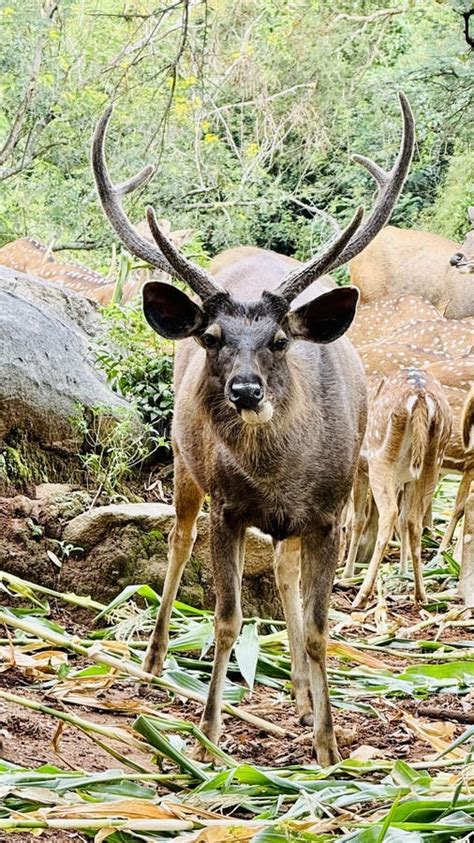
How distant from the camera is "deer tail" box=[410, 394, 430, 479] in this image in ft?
28.2

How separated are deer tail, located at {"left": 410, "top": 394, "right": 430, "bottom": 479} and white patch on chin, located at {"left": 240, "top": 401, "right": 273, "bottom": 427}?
4.34 meters

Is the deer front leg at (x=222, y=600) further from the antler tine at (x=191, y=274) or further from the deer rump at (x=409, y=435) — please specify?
the deer rump at (x=409, y=435)

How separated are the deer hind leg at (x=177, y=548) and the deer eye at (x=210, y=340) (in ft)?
4.36

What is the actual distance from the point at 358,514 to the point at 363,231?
4.64 metres

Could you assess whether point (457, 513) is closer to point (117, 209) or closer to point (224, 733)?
point (224, 733)

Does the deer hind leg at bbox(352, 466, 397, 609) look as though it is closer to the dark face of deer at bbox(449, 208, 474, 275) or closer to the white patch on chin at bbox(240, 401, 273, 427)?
the white patch on chin at bbox(240, 401, 273, 427)

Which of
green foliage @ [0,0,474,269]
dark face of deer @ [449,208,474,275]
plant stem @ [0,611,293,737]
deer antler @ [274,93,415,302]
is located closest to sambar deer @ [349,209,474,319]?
green foliage @ [0,0,474,269]

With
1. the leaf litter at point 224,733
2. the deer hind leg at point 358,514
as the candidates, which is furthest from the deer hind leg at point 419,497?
the leaf litter at point 224,733

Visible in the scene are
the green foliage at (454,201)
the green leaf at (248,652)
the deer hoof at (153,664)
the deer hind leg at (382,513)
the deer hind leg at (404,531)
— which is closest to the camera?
the green leaf at (248,652)

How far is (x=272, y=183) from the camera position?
66.8 feet

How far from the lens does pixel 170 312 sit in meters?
4.71

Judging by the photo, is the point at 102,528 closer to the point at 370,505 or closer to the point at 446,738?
the point at 446,738

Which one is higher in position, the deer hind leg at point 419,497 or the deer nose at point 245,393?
the deer nose at point 245,393

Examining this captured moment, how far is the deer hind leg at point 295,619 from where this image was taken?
5.48 metres
